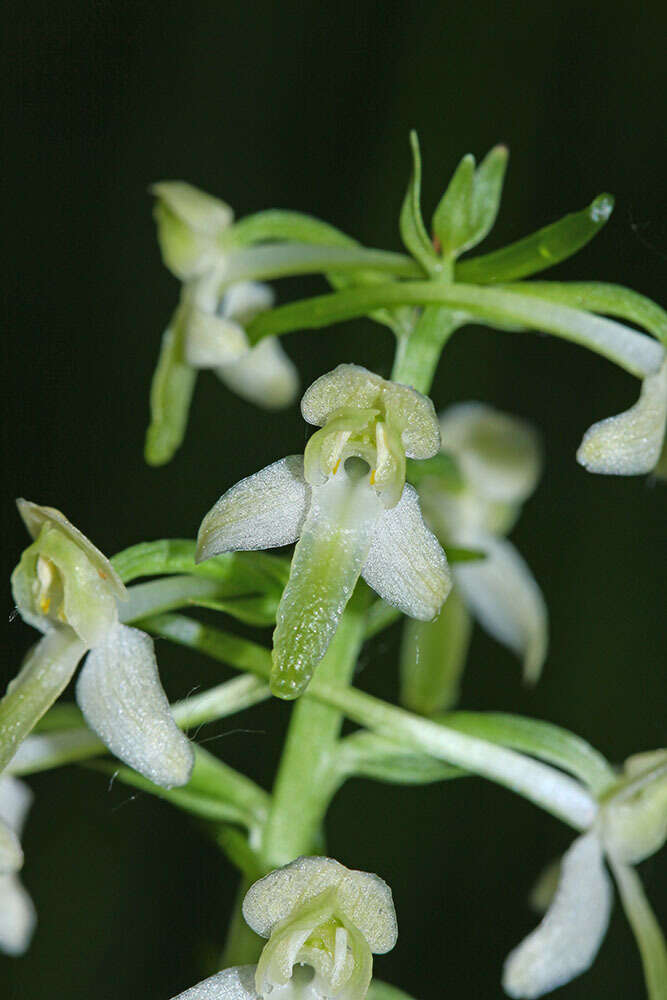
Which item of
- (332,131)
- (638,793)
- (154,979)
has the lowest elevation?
(154,979)

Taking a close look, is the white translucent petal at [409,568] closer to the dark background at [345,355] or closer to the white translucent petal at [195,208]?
the white translucent petal at [195,208]

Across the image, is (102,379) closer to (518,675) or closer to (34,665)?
(518,675)

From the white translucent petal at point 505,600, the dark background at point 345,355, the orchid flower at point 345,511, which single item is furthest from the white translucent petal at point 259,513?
the dark background at point 345,355

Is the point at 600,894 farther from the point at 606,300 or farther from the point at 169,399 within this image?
the point at 169,399

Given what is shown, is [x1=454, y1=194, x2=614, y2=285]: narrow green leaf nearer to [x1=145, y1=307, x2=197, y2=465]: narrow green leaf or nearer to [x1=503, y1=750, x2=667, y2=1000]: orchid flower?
[x1=145, y1=307, x2=197, y2=465]: narrow green leaf

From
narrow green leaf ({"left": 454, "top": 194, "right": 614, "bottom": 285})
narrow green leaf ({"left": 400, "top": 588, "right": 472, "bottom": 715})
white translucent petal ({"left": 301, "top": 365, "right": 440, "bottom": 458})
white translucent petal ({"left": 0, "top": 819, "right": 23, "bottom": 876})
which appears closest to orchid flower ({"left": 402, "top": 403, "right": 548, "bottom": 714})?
narrow green leaf ({"left": 400, "top": 588, "right": 472, "bottom": 715})

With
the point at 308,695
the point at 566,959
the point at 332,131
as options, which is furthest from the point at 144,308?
the point at 566,959
